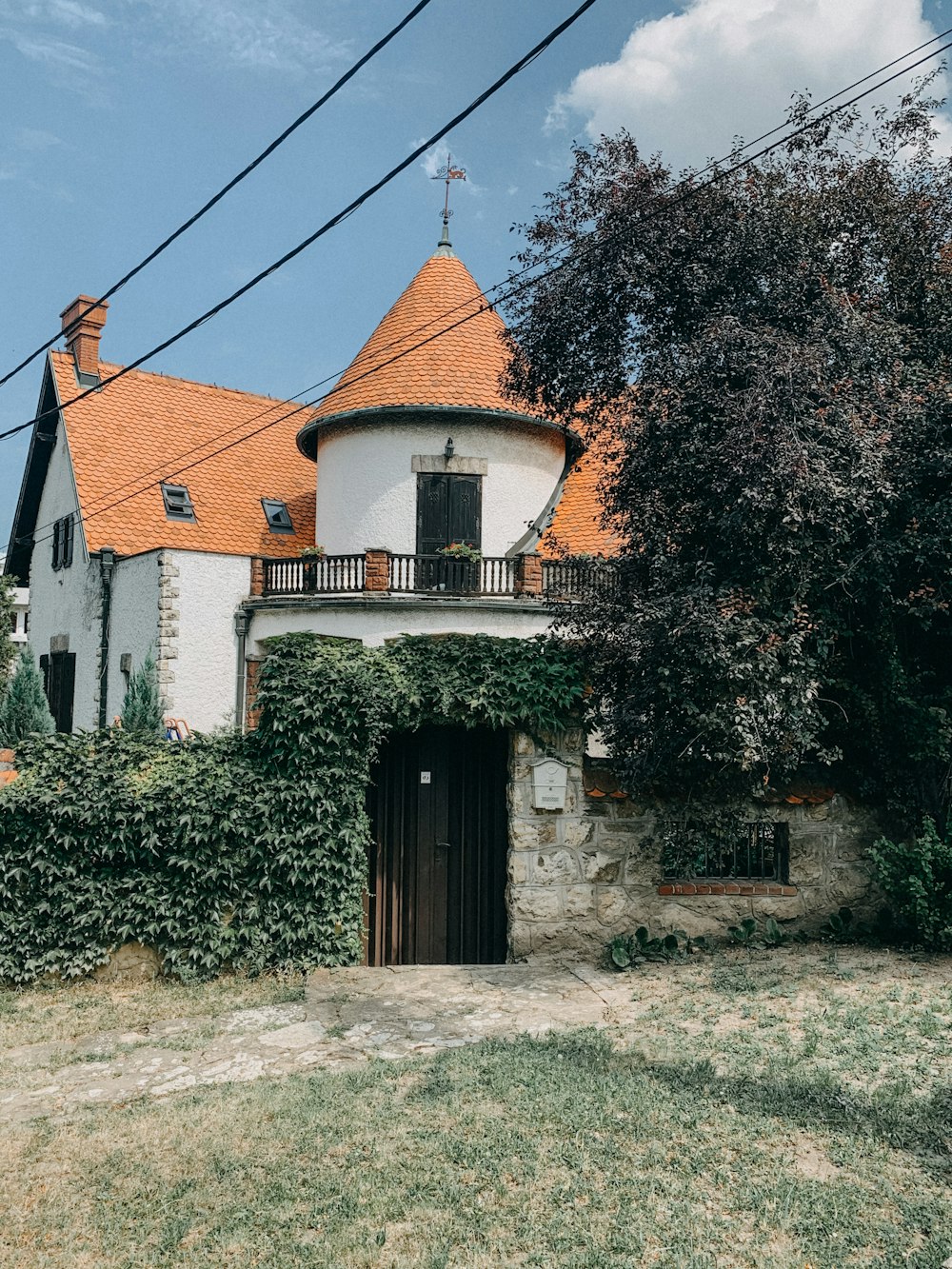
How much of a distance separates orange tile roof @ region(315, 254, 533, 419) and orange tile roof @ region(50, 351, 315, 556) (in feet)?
10.4

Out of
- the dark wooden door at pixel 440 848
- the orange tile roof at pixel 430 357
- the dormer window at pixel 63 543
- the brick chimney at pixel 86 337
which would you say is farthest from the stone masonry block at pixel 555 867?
the brick chimney at pixel 86 337

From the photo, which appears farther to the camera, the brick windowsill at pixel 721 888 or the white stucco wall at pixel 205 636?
the white stucco wall at pixel 205 636

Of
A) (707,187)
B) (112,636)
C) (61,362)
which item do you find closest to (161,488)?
(112,636)

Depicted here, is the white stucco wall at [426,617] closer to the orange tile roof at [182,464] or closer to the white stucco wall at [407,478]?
the white stucco wall at [407,478]

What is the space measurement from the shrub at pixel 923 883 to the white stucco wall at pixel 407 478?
11487mm

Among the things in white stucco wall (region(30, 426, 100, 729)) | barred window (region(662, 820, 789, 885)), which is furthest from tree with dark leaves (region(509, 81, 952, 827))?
white stucco wall (region(30, 426, 100, 729))

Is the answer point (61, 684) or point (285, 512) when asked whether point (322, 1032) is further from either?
point (61, 684)

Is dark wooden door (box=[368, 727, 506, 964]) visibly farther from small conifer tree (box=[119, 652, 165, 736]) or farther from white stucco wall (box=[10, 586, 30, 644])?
white stucco wall (box=[10, 586, 30, 644])

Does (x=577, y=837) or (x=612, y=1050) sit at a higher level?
(x=577, y=837)

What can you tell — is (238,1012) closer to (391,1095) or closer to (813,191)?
(391,1095)

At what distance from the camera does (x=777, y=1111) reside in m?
4.92

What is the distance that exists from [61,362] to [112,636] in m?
7.82

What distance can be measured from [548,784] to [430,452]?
11.3m

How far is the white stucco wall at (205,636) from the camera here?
17234mm
